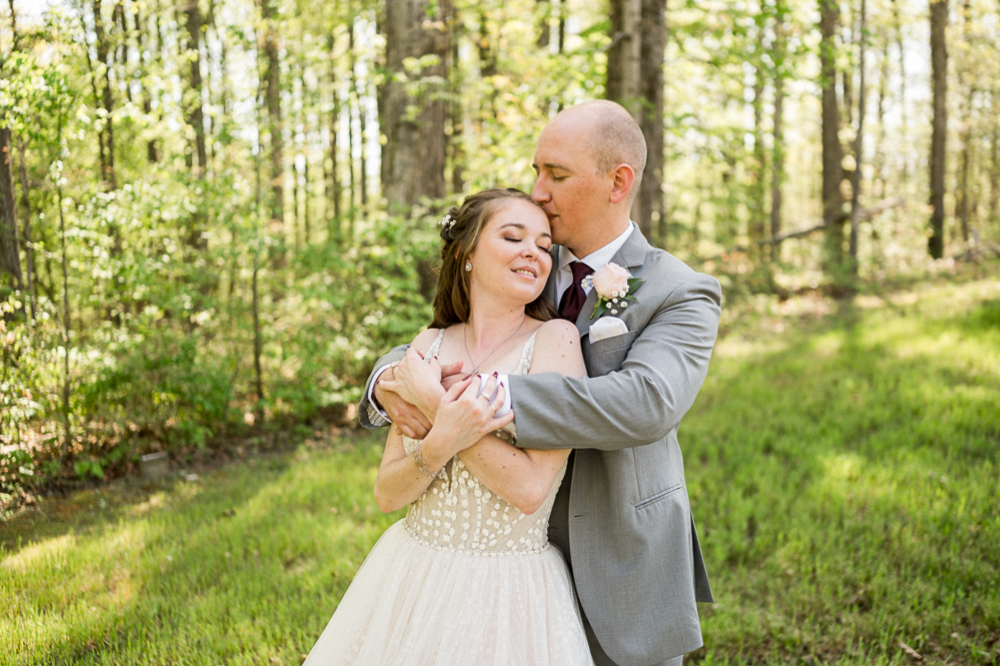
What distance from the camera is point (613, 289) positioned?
2148 mm

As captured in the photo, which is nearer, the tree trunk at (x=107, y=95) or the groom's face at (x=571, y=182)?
the groom's face at (x=571, y=182)

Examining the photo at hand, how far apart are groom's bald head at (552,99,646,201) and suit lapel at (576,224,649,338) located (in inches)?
7.3

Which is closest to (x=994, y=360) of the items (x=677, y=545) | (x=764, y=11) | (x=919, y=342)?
(x=919, y=342)

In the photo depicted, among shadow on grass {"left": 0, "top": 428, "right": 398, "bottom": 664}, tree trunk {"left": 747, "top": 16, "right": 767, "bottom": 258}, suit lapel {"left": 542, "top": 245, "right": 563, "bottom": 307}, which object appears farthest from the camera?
tree trunk {"left": 747, "top": 16, "right": 767, "bottom": 258}

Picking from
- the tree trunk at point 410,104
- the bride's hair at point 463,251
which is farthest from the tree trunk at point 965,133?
the bride's hair at point 463,251

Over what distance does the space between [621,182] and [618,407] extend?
0.92 meters

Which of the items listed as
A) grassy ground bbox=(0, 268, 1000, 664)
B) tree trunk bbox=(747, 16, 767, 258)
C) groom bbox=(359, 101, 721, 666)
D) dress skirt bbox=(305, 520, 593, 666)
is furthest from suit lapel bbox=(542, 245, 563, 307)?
tree trunk bbox=(747, 16, 767, 258)

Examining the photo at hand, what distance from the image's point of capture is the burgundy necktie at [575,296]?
2.34m

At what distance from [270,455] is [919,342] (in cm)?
796

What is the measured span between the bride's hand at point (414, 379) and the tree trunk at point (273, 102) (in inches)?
205

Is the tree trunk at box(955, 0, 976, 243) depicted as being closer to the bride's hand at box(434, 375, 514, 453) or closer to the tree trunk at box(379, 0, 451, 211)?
the tree trunk at box(379, 0, 451, 211)

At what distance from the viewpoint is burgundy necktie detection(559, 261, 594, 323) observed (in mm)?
2336

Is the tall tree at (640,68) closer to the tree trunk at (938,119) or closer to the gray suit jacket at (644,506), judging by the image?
the gray suit jacket at (644,506)

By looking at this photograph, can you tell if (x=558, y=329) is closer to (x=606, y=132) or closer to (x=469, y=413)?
(x=469, y=413)
